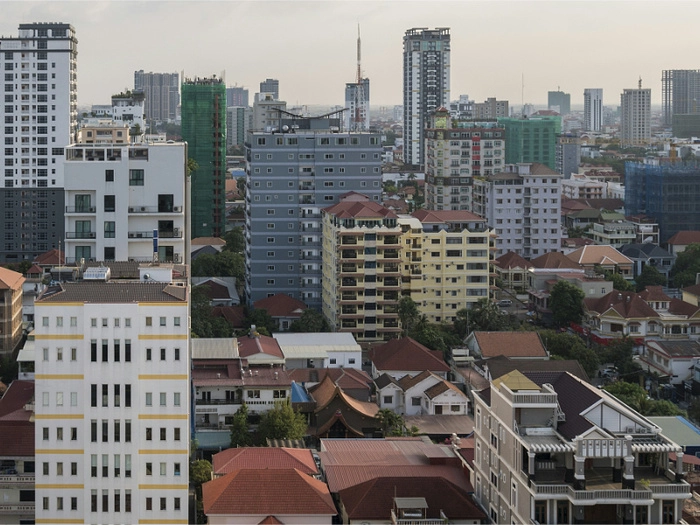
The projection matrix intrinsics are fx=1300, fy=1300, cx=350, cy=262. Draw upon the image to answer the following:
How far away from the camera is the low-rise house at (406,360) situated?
26156mm

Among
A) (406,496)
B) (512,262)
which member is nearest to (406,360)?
(406,496)

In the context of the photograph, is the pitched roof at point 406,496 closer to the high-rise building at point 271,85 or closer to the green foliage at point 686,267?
the green foliage at point 686,267

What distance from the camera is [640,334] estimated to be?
32469 millimetres

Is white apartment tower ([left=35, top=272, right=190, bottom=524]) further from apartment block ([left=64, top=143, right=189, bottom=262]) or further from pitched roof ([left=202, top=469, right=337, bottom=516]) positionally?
apartment block ([left=64, top=143, right=189, bottom=262])

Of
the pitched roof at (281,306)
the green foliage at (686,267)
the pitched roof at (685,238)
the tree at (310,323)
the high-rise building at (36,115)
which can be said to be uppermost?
the high-rise building at (36,115)

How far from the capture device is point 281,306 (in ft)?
106

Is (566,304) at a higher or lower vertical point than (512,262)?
lower

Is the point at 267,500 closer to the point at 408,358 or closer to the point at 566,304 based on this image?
the point at 408,358

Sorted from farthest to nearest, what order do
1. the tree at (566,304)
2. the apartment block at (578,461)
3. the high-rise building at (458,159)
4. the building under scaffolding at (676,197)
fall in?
the high-rise building at (458,159), the building under scaffolding at (676,197), the tree at (566,304), the apartment block at (578,461)

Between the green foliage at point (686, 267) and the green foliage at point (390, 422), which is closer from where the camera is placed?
the green foliage at point (390, 422)

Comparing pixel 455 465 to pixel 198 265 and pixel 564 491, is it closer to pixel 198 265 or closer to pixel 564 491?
pixel 564 491

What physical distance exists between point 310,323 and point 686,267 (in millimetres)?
16863

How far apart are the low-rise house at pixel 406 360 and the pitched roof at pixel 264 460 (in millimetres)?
7496

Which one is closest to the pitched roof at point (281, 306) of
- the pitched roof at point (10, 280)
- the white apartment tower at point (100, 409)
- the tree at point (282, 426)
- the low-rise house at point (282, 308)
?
the low-rise house at point (282, 308)
